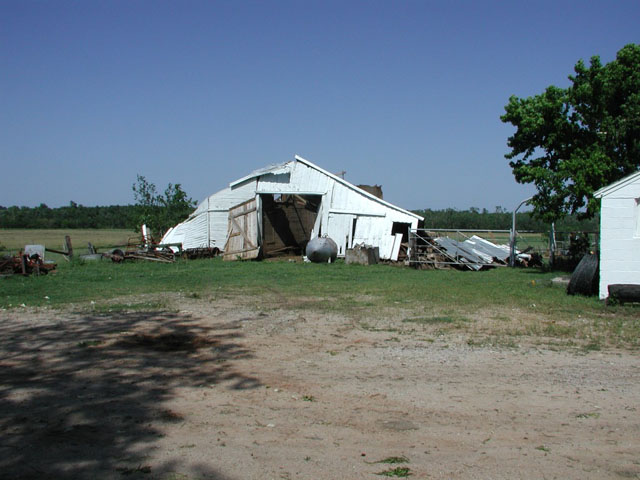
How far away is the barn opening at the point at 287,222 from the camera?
97.7 feet

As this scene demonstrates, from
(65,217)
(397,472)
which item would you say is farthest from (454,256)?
(65,217)

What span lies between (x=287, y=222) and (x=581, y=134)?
15940mm

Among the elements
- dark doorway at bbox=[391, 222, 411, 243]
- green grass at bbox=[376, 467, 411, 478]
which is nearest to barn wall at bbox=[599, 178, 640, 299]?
green grass at bbox=[376, 467, 411, 478]

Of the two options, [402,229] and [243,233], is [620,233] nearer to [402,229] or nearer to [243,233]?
[402,229]

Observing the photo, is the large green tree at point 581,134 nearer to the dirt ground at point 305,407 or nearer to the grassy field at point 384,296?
the grassy field at point 384,296

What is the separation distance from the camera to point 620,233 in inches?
545

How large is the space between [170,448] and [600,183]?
17194 mm

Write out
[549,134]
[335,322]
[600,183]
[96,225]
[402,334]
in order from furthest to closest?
1. [96,225]
2. [549,134]
3. [600,183]
4. [335,322]
5. [402,334]

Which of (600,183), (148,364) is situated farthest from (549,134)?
(148,364)

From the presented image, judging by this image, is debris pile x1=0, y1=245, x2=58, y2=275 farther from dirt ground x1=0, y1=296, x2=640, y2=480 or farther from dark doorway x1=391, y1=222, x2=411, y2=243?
dark doorway x1=391, y1=222, x2=411, y2=243

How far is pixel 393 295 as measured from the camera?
14625 millimetres

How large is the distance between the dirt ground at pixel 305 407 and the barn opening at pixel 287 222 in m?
20.2

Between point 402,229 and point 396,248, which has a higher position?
point 402,229

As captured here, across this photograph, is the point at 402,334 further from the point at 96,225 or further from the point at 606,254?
the point at 96,225
